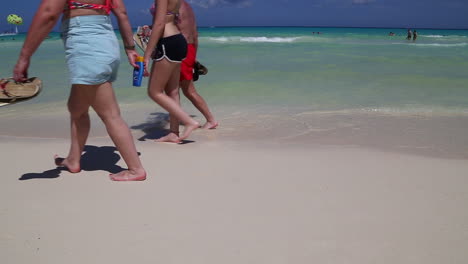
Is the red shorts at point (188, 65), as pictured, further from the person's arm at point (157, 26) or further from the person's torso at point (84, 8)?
the person's torso at point (84, 8)

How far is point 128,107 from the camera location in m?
6.60

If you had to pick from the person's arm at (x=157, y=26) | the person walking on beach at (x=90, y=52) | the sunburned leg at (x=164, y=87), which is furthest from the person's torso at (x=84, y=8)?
the sunburned leg at (x=164, y=87)

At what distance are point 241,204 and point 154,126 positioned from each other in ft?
9.94

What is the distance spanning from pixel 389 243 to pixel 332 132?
9.00ft

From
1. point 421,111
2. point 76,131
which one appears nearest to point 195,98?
point 76,131

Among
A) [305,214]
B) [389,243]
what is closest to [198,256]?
[305,214]

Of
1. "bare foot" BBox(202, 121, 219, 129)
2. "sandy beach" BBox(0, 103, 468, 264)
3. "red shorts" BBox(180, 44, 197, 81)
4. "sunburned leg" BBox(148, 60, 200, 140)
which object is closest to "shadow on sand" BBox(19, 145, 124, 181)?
"sandy beach" BBox(0, 103, 468, 264)

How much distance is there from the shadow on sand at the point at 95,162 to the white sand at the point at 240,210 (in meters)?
0.02

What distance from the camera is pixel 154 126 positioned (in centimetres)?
538

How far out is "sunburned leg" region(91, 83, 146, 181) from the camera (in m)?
2.82

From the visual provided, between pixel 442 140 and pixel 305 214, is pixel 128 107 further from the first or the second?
pixel 305 214

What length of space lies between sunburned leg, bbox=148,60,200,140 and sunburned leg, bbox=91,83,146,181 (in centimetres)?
104

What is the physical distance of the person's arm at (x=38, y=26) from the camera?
2516 millimetres

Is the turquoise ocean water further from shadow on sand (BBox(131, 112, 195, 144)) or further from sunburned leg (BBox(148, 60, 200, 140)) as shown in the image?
sunburned leg (BBox(148, 60, 200, 140))
